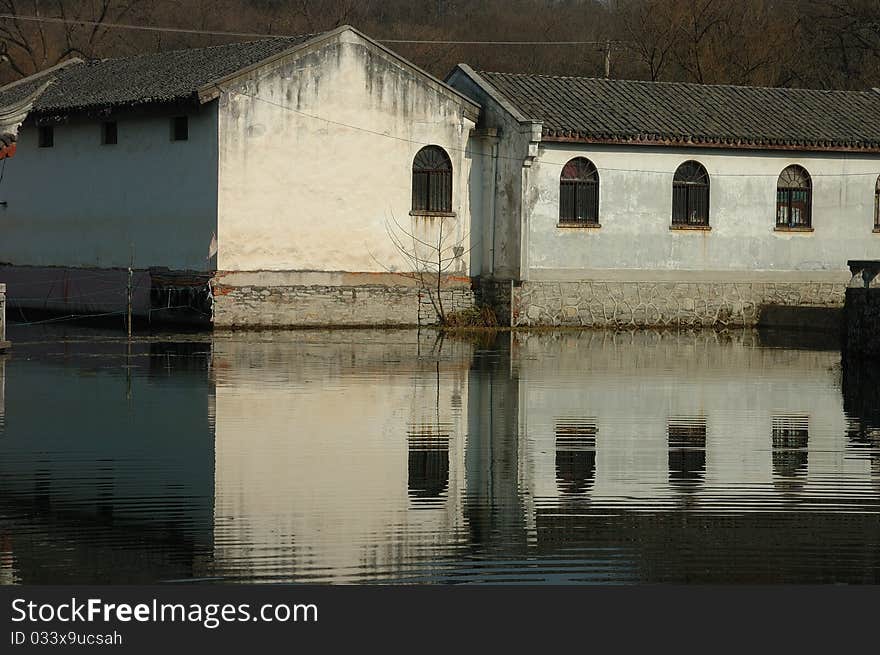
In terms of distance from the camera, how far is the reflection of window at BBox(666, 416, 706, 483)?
45.7ft

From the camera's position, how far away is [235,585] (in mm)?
9336

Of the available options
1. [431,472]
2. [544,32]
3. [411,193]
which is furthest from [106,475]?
[544,32]

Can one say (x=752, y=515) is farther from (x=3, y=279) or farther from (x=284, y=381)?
(x=3, y=279)

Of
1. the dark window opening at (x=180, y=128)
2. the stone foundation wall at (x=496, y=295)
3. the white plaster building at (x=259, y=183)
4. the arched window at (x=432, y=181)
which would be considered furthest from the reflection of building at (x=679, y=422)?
the dark window opening at (x=180, y=128)

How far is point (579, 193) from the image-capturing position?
35531 millimetres

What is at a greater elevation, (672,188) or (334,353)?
(672,188)

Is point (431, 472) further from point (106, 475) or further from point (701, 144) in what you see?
point (701, 144)

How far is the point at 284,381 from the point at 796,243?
19328 mm

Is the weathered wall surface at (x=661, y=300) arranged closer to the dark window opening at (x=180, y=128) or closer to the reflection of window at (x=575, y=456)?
the dark window opening at (x=180, y=128)

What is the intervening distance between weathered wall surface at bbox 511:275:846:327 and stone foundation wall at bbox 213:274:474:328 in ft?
5.10

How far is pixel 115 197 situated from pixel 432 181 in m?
6.62

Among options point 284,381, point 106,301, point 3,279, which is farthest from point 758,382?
point 3,279

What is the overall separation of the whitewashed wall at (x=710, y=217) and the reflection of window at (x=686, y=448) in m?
17.3

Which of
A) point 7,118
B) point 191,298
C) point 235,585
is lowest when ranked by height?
point 235,585
